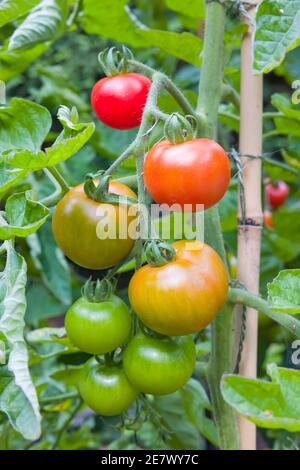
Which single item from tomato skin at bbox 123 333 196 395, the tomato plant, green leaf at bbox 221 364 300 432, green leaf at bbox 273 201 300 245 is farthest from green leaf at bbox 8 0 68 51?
green leaf at bbox 273 201 300 245

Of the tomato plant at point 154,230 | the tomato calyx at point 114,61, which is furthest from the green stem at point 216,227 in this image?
the tomato calyx at point 114,61

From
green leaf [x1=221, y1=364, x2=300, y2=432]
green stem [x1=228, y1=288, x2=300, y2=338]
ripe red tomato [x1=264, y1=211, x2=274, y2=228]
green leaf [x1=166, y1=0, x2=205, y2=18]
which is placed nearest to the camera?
green leaf [x1=221, y1=364, x2=300, y2=432]

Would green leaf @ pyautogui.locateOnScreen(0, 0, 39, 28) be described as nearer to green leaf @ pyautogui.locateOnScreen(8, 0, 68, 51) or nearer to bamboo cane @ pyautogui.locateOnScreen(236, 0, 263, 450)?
green leaf @ pyautogui.locateOnScreen(8, 0, 68, 51)

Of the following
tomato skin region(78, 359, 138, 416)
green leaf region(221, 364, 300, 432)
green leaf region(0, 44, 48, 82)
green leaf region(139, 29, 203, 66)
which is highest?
green leaf region(139, 29, 203, 66)

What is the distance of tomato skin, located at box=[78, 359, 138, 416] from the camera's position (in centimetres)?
70

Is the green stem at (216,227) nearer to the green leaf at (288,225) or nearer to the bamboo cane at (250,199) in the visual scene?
the bamboo cane at (250,199)

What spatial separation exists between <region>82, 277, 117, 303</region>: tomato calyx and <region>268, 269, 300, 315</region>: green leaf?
0.17 m

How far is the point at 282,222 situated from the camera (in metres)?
1.51

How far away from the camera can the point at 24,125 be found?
75 cm

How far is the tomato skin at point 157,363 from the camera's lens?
0.65 m

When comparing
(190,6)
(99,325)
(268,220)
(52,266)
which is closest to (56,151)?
(99,325)

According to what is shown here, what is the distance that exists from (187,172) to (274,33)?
16 cm

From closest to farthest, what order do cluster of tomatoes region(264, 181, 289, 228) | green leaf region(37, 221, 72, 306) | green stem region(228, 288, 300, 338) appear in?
green stem region(228, 288, 300, 338)
green leaf region(37, 221, 72, 306)
cluster of tomatoes region(264, 181, 289, 228)

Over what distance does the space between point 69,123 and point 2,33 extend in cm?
60
